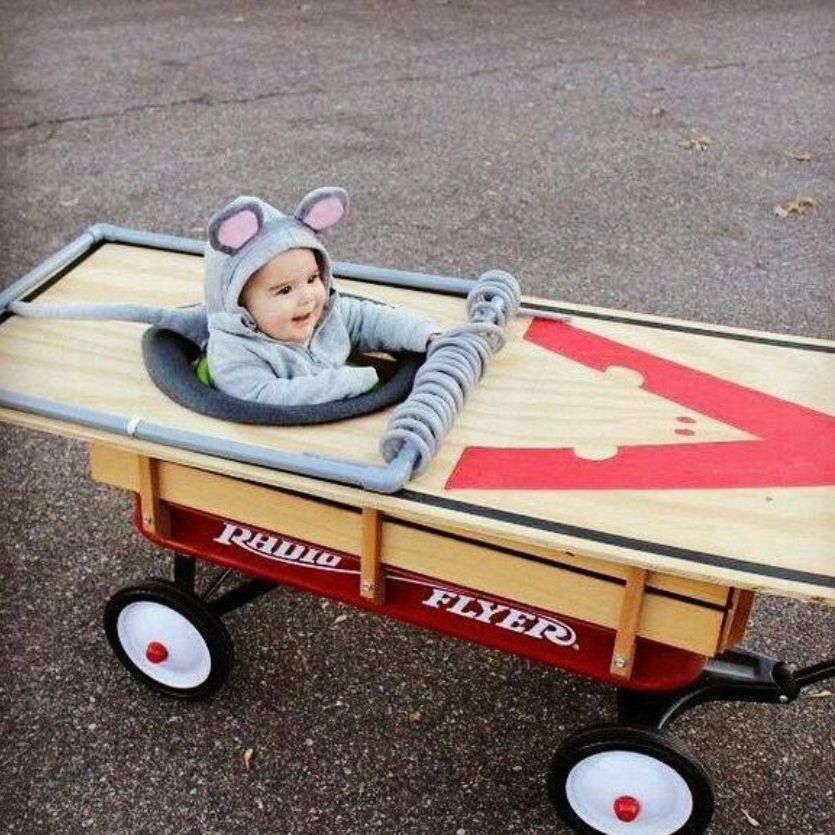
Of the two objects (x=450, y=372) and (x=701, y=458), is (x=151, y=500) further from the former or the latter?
(x=701, y=458)

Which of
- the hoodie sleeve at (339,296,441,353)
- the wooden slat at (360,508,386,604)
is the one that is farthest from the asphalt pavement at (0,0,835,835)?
the hoodie sleeve at (339,296,441,353)

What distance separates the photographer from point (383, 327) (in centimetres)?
246

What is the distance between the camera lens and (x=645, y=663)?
2186 mm

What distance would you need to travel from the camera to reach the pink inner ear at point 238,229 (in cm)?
214

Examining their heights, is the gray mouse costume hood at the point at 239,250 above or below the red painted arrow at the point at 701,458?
above

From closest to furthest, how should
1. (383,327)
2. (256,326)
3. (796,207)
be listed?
(256,326) → (383,327) → (796,207)

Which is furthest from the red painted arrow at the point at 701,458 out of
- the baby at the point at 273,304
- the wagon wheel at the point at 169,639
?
the wagon wheel at the point at 169,639

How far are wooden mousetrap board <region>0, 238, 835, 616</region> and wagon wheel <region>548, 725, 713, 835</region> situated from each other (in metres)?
0.37

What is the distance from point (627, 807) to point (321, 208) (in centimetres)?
133

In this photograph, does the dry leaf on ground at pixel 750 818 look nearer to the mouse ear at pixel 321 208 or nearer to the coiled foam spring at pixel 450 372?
the coiled foam spring at pixel 450 372

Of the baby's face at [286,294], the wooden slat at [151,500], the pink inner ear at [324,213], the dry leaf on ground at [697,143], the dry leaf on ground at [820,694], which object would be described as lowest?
the dry leaf on ground at [820,694]

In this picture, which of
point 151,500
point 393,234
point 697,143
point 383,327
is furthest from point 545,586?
point 697,143

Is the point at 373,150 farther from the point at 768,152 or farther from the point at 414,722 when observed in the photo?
the point at 414,722

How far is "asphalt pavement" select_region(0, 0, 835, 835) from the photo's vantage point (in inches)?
97.2
